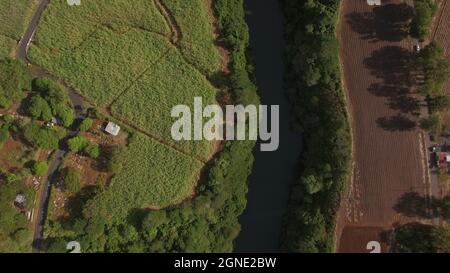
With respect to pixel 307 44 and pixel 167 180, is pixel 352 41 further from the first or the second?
pixel 167 180

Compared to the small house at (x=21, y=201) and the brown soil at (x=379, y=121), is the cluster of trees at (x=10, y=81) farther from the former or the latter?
the brown soil at (x=379, y=121)

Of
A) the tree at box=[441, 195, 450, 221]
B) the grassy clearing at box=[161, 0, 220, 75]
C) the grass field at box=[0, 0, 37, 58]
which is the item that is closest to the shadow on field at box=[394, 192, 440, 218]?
the tree at box=[441, 195, 450, 221]

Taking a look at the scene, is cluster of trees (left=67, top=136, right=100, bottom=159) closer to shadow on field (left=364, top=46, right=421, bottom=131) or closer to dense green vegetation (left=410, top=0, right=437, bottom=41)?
shadow on field (left=364, top=46, right=421, bottom=131)

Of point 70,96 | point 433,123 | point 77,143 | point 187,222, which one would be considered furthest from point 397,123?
point 70,96

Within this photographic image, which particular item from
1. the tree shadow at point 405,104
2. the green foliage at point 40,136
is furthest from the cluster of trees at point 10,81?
the tree shadow at point 405,104
